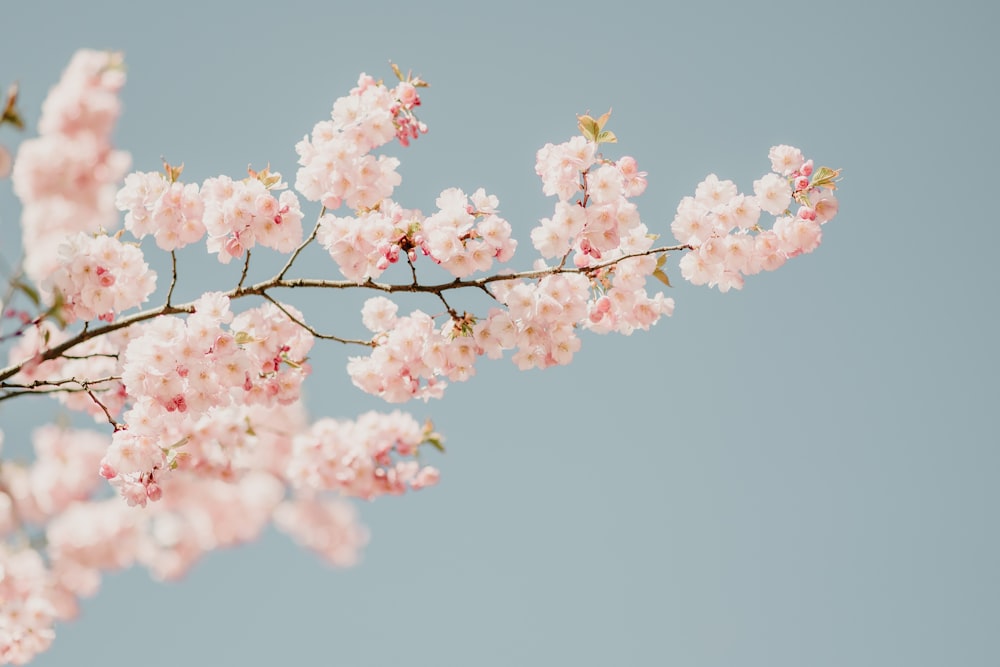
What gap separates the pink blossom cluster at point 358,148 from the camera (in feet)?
13.1

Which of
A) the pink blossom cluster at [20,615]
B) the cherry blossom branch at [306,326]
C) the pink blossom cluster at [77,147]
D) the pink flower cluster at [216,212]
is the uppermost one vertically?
the pink blossom cluster at [77,147]

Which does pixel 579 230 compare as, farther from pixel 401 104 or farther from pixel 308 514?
pixel 308 514

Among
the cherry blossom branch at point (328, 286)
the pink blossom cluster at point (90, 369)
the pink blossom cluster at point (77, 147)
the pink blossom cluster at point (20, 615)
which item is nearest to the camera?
the cherry blossom branch at point (328, 286)

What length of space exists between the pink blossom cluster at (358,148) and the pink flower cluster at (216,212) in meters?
0.20

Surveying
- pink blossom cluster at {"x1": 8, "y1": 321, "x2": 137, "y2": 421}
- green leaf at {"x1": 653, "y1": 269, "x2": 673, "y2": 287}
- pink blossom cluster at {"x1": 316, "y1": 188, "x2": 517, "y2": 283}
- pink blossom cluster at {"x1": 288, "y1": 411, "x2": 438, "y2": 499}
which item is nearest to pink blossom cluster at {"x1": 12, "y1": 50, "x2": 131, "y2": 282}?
pink blossom cluster at {"x1": 8, "y1": 321, "x2": 137, "y2": 421}

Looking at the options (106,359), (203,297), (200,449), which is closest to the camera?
(203,297)

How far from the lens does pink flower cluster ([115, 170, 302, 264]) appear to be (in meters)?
3.76

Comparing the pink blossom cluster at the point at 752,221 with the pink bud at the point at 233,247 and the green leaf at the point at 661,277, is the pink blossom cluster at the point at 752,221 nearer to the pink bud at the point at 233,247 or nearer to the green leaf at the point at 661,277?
the green leaf at the point at 661,277

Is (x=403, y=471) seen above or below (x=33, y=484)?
below

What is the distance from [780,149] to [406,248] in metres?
1.89

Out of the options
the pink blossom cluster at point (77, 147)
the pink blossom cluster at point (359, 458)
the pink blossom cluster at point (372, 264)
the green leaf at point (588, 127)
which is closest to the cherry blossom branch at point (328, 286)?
the pink blossom cluster at point (372, 264)

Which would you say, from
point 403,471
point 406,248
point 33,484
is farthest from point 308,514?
point 406,248

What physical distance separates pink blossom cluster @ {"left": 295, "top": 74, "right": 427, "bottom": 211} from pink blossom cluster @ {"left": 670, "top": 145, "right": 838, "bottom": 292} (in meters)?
1.49

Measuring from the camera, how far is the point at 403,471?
20.5ft
